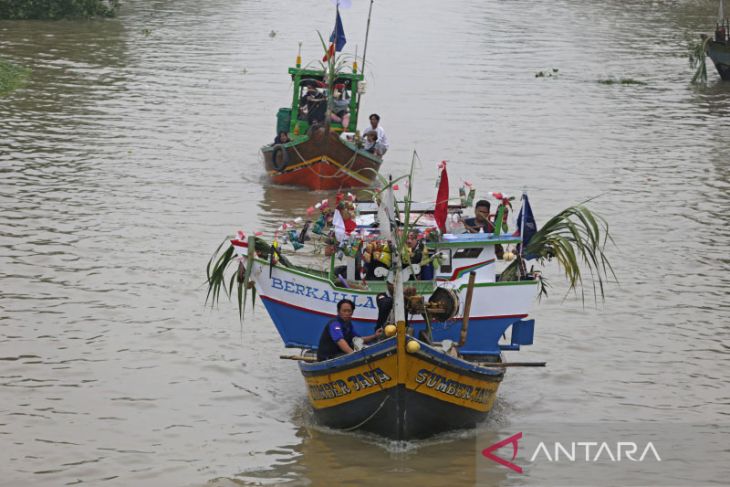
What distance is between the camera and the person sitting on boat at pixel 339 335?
1401 cm

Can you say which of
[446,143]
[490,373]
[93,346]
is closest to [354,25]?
[446,143]

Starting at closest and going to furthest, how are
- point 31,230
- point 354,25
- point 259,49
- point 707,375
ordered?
point 707,375 < point 31,230 < point 259,49 < point 354,25

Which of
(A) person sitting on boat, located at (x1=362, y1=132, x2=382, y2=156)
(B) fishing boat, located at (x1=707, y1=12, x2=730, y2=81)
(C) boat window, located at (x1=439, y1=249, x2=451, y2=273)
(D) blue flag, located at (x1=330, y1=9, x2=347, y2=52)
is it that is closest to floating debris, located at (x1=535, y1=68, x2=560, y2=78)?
(B) fishing boat, located at (x1=707, y1=12, x2=730, y2=81)

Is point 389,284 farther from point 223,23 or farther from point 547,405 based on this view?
point 223,23

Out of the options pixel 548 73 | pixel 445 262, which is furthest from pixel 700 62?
pixel 445 262

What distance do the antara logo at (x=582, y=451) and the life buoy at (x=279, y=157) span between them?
40.6 ft

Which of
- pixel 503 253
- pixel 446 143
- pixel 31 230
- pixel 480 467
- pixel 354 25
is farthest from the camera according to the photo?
pixel 354 25

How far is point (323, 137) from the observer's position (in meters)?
25.3

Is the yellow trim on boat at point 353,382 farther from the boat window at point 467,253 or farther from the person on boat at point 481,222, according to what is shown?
the person on boat at point 481,222

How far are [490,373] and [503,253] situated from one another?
7.53ft

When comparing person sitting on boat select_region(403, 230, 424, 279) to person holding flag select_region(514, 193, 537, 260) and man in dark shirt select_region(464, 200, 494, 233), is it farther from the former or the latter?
man in dark shirt select_region(464, 200, 494, 233)

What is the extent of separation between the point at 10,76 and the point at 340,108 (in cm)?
1271

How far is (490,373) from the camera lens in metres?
14.0

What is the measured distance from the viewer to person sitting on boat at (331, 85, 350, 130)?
2667 cm
